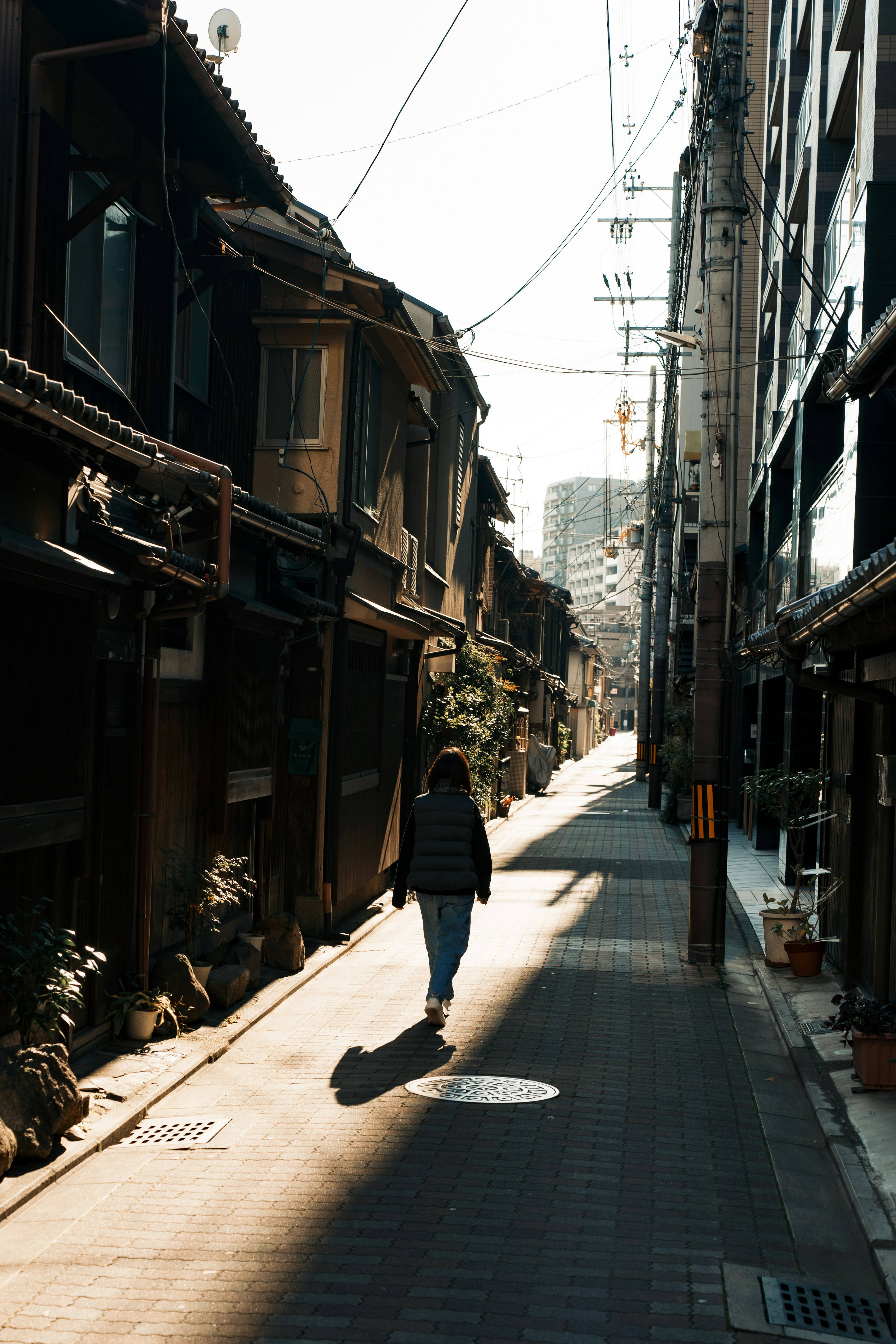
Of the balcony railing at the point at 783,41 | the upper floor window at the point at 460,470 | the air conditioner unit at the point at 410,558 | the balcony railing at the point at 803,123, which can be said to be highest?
the balcony railing at the point at 783,41

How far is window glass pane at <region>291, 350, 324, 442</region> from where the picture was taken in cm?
1367

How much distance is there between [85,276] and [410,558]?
35.3 ft

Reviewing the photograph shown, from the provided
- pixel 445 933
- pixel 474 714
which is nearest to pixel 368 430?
pixel 445 933

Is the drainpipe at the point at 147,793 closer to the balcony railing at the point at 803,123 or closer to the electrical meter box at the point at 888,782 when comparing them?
the electrical meter box at the point at 888,782

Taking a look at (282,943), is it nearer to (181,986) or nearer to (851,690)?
(181,986)

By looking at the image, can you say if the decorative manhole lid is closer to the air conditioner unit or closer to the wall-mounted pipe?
the wall-mounted pipe

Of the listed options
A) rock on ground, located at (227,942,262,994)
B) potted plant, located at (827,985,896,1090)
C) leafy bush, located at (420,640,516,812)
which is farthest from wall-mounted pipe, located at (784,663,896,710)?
leafy bush, located at (420,640,516,812)

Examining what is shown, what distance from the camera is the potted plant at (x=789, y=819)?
12.9 m

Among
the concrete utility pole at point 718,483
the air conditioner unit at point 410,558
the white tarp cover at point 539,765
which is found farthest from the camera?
the white tarp cover at point 539,765

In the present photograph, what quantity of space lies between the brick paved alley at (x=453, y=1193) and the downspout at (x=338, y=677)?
7.49 feet

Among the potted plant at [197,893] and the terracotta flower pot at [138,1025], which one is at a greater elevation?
the potted plant at [197,893]

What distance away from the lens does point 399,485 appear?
17.9 meters

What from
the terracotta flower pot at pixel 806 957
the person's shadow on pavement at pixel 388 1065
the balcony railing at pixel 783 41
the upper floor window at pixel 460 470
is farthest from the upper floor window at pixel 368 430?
the balcony railing at pixel 783 41

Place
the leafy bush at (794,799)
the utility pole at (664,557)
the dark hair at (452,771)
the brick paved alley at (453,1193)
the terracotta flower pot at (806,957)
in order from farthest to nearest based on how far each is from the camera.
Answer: the utility pole at (664,557)
the leafy bush at (794,799)
the terracotta flower pot at (806,957)
the dark hair at (452,771)
the brick paved alley at (453,1193)
